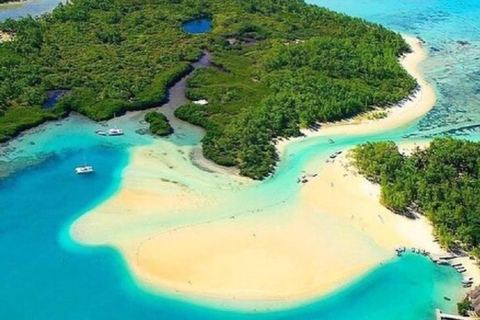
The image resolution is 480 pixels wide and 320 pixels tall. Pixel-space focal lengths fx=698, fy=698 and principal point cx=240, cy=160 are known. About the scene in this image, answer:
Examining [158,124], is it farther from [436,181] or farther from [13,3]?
[13,3]

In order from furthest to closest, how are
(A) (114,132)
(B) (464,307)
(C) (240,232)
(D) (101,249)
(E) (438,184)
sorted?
(A) (114,132) → (E) (438,184) → (C) (240,232) → (D) (101,249) → (B) (464,307)

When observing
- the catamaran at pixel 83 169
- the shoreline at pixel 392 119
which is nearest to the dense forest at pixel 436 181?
the shoreline at pixel 392 119

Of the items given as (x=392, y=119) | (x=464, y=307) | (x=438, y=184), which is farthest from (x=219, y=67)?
(x=464, y=307)

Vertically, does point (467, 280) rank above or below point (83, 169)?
below

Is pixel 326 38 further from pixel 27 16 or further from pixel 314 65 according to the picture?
pixel 27 16

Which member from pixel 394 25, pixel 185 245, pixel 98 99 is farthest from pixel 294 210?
pixel 394 25

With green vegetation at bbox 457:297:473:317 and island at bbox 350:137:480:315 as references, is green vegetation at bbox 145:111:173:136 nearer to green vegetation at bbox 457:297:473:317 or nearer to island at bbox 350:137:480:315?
island at bbox 350:137:480:315

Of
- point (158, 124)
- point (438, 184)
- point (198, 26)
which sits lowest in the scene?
point (438, 184)

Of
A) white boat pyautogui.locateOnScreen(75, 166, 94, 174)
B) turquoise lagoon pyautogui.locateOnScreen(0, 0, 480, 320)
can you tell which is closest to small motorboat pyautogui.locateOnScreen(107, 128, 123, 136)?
turquoise lagoon pyautogui.locateOnScreen(0, 0, 480, 320)
